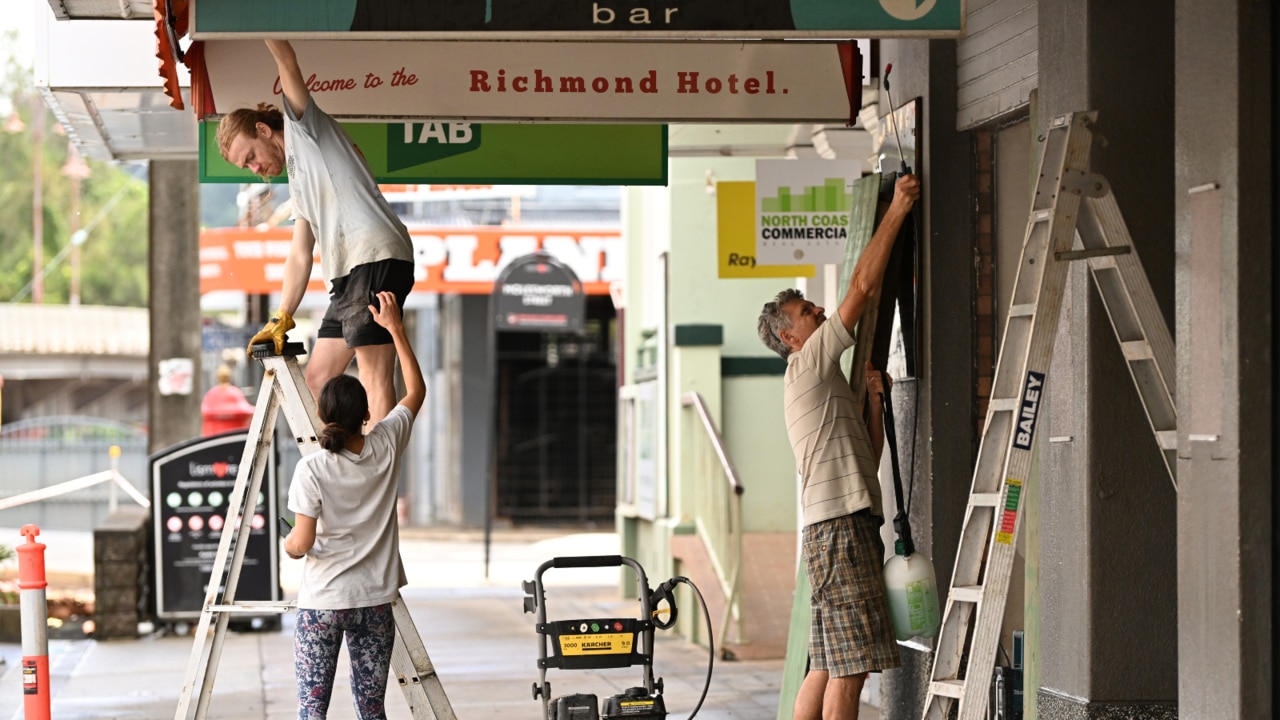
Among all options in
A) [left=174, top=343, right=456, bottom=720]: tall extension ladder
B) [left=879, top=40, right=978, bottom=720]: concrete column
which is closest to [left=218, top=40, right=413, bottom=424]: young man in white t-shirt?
[left=174, top=343, right=456, bottom=720]: tall extension ladder

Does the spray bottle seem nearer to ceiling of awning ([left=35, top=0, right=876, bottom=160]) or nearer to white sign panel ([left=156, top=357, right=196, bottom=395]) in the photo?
ceiling of awning ([left=35, top=0, right=876, bottom=160])

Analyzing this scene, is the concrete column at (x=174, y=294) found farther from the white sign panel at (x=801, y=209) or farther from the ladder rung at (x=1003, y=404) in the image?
the ladder rung at (x=1003, y=404)

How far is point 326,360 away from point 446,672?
5.09 metres

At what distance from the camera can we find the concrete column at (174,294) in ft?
44.2

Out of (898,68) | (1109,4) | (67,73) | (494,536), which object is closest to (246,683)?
(67,73)

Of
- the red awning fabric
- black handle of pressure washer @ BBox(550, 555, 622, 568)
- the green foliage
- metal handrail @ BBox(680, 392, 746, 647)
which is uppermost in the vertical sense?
the green foliage

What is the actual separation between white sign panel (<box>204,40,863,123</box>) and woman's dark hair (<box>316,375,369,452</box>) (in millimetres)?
2197

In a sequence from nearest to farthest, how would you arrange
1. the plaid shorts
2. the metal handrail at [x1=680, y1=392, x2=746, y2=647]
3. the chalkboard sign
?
the plaid shorts → the metal handrail at [x1=680, y1=392, x2=746, y2=647] → the chalkboard sign

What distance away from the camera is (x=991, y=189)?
746 centimetres

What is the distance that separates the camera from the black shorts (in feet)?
18.0

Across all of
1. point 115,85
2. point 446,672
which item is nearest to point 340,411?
point 115,85

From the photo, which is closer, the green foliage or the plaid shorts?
the plaid shorts

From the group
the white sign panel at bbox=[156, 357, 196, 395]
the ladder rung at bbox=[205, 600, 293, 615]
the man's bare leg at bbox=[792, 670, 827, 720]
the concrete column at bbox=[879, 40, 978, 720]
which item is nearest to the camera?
the ladder rung at bbox=[205, 600, 293, 615]

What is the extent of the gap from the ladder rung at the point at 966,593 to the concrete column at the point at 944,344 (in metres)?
2.08
